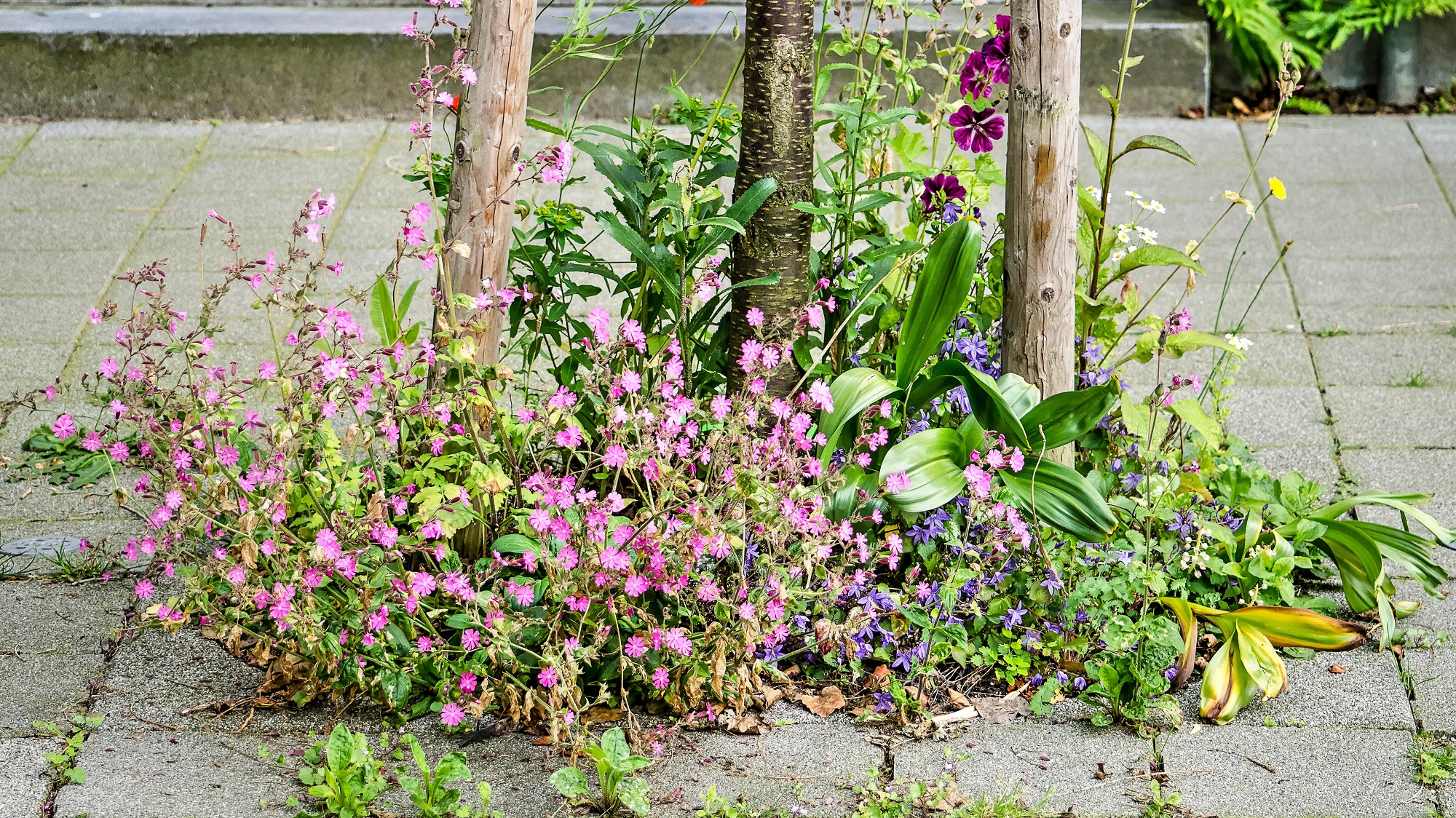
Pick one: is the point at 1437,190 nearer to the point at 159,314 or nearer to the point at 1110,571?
the point at 1110,571

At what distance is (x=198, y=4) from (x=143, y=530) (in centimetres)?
377

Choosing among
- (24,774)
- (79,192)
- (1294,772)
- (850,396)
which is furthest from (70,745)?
(79,192)

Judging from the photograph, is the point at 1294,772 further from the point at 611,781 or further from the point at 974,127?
the point at 974,127

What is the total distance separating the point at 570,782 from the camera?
2.14m

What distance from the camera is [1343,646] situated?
255 cm

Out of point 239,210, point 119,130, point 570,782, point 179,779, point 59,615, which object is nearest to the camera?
point 570,782

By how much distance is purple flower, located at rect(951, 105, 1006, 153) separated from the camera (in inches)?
107

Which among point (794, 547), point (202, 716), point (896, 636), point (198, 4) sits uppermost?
point (198, 4)

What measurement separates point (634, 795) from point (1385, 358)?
2.70 meters

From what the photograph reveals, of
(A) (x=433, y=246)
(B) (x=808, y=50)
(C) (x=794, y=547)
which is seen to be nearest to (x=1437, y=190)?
(B) (x=808, y=50)

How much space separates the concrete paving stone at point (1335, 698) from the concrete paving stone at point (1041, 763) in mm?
200

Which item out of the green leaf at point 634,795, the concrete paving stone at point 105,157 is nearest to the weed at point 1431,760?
the green leaf at point 634,795

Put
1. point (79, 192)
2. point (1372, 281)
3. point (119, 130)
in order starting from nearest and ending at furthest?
point (1372, 281) → point (79, 192) → point (119, 130)

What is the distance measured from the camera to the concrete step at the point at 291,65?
5445mm
